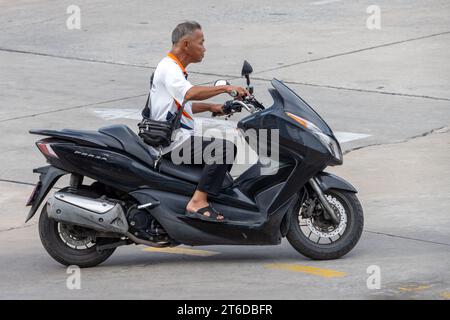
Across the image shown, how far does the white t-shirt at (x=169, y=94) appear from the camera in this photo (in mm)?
8609

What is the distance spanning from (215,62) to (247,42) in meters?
1.27

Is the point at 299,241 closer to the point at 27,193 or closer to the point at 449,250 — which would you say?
the point at 449,250

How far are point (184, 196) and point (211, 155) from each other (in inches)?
14.7

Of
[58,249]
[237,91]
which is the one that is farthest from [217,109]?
[58,249]

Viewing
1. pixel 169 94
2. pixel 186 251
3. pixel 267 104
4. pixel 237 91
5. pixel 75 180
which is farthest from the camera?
pixel 267 104

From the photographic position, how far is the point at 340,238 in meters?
8.83

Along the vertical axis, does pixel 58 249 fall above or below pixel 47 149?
below

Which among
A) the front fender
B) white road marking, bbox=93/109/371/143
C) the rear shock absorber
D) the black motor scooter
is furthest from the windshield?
white road marking, bbox=93/109/371/143

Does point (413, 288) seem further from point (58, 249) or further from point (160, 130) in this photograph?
point (58, 249)

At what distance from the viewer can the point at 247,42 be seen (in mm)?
17453

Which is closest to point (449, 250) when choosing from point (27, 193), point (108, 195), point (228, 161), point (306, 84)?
point (228, 161)

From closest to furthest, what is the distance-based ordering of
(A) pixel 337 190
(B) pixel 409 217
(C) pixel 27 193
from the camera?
(A) pixel 337 190 → (B) pixel 409 217 → (C) pixel 27 193

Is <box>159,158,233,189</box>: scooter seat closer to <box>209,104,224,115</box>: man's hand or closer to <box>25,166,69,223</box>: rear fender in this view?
<box>209,104,224,115</box>: man's hand

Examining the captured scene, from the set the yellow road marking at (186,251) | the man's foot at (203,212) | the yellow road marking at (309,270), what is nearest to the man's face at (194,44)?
the man's foot at (203,212)
